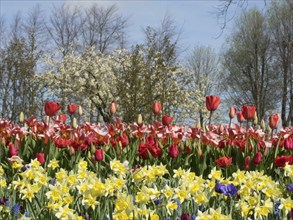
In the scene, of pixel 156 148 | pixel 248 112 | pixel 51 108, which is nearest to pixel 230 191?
pixel 156 148

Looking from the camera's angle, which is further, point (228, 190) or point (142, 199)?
point (228, 190)

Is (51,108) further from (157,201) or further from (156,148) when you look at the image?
(157,201)

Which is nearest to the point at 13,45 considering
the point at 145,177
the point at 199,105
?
the point at 199,105

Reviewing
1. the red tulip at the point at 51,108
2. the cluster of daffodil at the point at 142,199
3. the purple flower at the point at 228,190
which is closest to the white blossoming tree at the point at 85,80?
the red tulip at the point at 51,108

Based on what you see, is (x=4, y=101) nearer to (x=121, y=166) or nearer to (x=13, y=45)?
(x=13, y=45)

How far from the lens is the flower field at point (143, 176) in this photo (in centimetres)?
236

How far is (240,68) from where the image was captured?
29.4 m

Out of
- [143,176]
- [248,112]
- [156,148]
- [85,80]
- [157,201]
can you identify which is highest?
[85,80]

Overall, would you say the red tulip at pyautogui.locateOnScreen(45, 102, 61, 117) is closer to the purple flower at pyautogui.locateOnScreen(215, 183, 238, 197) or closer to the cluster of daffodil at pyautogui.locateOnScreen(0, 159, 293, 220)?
the cluster of daffodil at pyautogui.locateOnScreen(0, 159, 293, 220)

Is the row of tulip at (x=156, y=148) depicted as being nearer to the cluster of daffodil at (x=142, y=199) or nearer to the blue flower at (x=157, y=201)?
the cluster of daffodil at (x=142, y=199)

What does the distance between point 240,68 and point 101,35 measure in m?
8.31

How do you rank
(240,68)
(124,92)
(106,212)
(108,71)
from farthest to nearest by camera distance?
(240,68) → (108,71) → (124,92) → (106,212)

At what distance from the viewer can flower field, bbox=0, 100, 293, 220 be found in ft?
7.73

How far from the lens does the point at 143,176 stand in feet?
8.98
